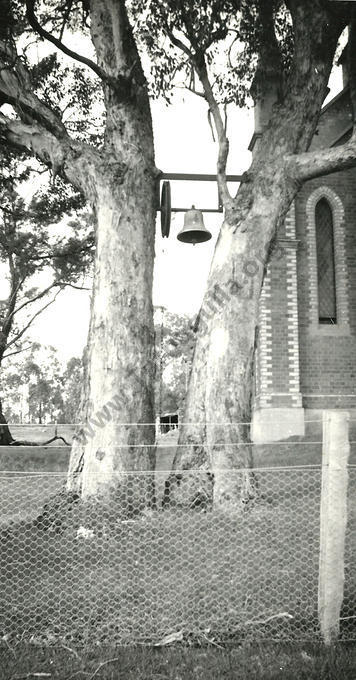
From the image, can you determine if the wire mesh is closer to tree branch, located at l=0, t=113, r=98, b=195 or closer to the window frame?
tree branch, located at l=0, t=113, r=98, b=195

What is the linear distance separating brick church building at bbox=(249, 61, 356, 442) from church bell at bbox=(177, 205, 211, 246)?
22.2ft

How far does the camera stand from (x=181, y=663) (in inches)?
145

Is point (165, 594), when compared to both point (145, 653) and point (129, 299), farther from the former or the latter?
point (129, 299)

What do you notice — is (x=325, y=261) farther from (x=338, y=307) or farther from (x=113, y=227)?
(x=113, y=227)

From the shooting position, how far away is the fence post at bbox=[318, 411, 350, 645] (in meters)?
3.99

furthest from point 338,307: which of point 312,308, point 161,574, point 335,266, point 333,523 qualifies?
point 333,523

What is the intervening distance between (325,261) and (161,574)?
12.3m

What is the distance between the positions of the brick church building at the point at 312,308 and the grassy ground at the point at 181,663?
1015 centimetres

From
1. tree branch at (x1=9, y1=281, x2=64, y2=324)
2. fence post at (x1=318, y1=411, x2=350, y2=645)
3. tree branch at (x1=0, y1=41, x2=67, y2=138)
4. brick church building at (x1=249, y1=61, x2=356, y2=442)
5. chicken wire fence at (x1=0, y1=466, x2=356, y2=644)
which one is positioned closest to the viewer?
fence post at (x1=318, y1=411, x2=350, y2=645)

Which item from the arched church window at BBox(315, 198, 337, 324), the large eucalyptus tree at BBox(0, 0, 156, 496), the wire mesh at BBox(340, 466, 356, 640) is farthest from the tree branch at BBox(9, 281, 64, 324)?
the wire mesh at BBox(340, 466, 356, 640)

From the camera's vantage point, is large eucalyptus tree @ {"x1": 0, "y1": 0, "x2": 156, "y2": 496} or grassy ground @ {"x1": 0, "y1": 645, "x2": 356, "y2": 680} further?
large eucalyptus tree @ {"x1": 0, "y1": 0, "x2": 156, "y2": 496}

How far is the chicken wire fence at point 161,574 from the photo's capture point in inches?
163

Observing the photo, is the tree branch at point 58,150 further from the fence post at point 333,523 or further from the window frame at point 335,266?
the window frame at point 335,266

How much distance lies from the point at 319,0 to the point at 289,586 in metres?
6.73
